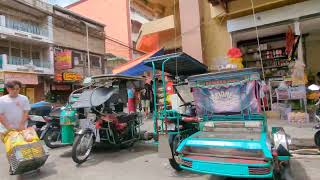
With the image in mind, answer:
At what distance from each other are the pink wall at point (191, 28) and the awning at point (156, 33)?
95 centimetres

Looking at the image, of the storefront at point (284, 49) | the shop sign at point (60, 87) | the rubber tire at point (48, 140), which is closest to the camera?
the rubber tire at point (48, 140)

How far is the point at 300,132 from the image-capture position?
769 cm

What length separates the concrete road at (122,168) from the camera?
5107 mm

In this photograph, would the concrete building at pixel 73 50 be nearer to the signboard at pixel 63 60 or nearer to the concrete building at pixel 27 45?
the signboard at pixel 63 60

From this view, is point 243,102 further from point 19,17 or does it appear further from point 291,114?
point 19,17

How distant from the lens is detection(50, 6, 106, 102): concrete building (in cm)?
2517

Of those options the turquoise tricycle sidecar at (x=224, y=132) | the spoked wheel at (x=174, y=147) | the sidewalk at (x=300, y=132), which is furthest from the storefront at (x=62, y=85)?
the spoked wheel at (x=174, y=147)

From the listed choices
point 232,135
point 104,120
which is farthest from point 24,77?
point 232,135

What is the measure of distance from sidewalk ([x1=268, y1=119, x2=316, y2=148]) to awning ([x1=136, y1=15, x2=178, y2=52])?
6.32 meters

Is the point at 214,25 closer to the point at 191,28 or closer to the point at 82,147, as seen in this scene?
the point at 191,28

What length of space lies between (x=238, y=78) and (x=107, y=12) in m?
35.1

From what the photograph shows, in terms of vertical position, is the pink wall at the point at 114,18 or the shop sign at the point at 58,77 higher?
the pink wall at the point at 114,18

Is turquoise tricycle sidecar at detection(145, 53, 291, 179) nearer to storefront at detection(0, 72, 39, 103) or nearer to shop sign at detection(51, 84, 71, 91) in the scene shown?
storefront at detection(0, 72, 39, 103)

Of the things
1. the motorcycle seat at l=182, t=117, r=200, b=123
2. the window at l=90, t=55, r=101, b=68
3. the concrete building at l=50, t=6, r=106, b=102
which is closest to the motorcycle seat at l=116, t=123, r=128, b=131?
the motorcycle seat at l=182, t=117, r=200, b=123
